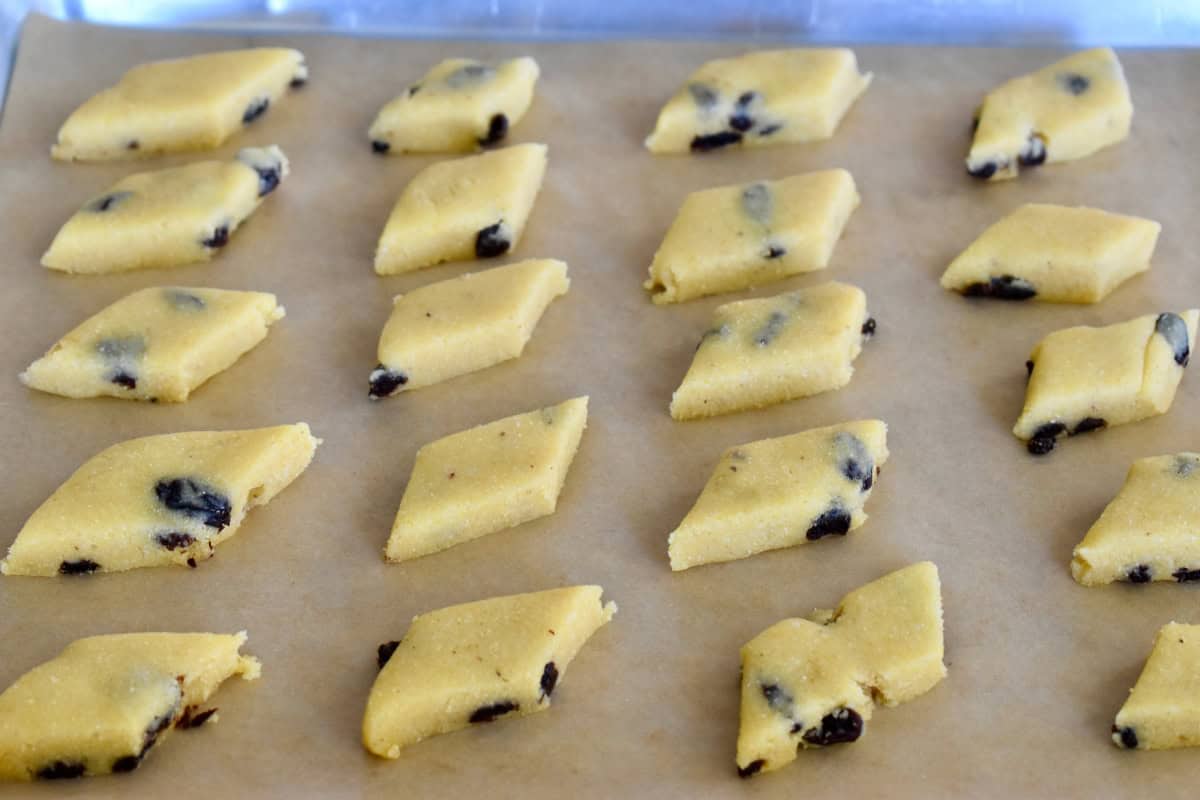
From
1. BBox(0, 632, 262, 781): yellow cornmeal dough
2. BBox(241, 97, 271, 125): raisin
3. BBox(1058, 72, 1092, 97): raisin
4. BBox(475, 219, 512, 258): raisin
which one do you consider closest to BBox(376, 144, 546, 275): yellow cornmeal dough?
BBox(475, 219, 512, 258): raisin

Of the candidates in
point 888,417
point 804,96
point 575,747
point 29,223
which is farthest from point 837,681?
point 29,223

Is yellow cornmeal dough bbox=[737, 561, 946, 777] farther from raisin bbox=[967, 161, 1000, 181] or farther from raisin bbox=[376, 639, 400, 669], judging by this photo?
raisin bbox=[967, 161, 1000, 181]

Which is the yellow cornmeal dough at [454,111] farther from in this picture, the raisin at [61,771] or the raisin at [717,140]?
the raisin at [61,771]

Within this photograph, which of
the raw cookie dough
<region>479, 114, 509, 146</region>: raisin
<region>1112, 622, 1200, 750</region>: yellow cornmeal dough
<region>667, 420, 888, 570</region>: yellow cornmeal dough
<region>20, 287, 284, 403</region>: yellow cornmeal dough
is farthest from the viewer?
<region>479, 114, 509, 146</region>: raisin

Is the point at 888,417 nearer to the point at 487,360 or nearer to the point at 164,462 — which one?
the point at 487,360

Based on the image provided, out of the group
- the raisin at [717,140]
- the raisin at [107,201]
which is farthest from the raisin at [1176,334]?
the raisin at [107,201]
